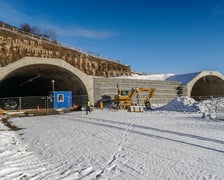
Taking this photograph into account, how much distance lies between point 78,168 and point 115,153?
5.90ft

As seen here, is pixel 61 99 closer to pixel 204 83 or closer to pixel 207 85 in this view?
pixel 204 83

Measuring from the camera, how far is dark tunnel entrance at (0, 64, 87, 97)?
3174 cm

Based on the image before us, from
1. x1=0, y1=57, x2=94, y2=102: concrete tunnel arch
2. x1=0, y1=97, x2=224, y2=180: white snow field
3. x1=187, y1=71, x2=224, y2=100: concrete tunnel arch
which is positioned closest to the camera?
x1=0, y1=97, x2=224, y2=180: white snow field

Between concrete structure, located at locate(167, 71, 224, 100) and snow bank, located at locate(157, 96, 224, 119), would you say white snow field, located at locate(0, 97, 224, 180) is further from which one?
concrete structure, located at locate(167, 71, 224, 100)

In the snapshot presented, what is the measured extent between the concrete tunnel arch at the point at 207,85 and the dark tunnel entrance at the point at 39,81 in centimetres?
2072

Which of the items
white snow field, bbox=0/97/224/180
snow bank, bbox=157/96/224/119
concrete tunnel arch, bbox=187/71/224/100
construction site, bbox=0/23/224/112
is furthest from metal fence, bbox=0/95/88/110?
white snow field, bbox=0/97/224/180

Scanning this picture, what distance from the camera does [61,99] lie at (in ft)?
110

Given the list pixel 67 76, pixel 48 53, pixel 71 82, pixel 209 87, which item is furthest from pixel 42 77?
pixel 209 87

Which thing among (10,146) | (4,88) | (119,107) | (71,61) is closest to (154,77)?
(71,61)

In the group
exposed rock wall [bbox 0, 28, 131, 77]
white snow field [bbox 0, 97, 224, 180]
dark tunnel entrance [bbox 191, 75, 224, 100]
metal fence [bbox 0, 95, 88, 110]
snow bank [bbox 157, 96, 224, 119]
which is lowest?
white snow field [bbox 0, 97, 224, 180]

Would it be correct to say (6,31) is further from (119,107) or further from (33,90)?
(119,107)

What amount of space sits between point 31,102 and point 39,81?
8943mm

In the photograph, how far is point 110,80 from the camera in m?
34.1

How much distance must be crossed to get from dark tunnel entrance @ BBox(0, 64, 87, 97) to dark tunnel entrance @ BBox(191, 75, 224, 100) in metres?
24.5
